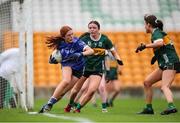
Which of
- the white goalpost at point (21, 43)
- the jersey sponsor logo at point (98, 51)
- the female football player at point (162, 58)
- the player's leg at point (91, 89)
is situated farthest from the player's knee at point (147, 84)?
the white goalpost at point (21, 43)

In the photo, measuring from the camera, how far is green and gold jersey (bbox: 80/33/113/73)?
1452cm

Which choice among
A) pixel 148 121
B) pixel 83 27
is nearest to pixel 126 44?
pixel 83 27

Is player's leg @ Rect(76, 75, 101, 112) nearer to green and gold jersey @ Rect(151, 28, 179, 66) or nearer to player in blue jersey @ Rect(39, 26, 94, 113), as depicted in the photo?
player in blue jersey @ Rect(39, 26, 94, 113)

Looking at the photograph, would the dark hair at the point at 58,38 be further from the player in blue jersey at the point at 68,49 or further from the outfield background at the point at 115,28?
the outfield background at the point at 115,28

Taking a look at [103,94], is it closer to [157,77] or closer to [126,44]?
[157,77]

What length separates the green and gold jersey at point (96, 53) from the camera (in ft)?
47.6

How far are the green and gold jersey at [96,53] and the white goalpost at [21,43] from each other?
142 centimetres

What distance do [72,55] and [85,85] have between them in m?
2.49

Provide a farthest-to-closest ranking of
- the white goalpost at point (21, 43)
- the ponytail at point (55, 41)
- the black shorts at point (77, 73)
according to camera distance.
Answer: the white goalpost at point (21, 43)
the black shorts at point (77, 73)
the ponytail at point (55, 41)

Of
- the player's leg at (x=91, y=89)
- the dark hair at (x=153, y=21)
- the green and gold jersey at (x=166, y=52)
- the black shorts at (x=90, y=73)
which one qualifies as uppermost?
the dark hair at (x=153, y=21)

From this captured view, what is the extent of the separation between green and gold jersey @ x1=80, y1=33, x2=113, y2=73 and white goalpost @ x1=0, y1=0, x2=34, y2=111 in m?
1.42

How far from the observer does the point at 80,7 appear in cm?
2902

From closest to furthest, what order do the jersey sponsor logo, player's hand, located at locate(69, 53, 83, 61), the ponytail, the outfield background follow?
player's hand, located at locate(69, 53, 83, 61), the ponytail, the jersey sponsor logo, the outfield background

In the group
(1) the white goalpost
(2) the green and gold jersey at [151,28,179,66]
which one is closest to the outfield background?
(1) the white goalpost
